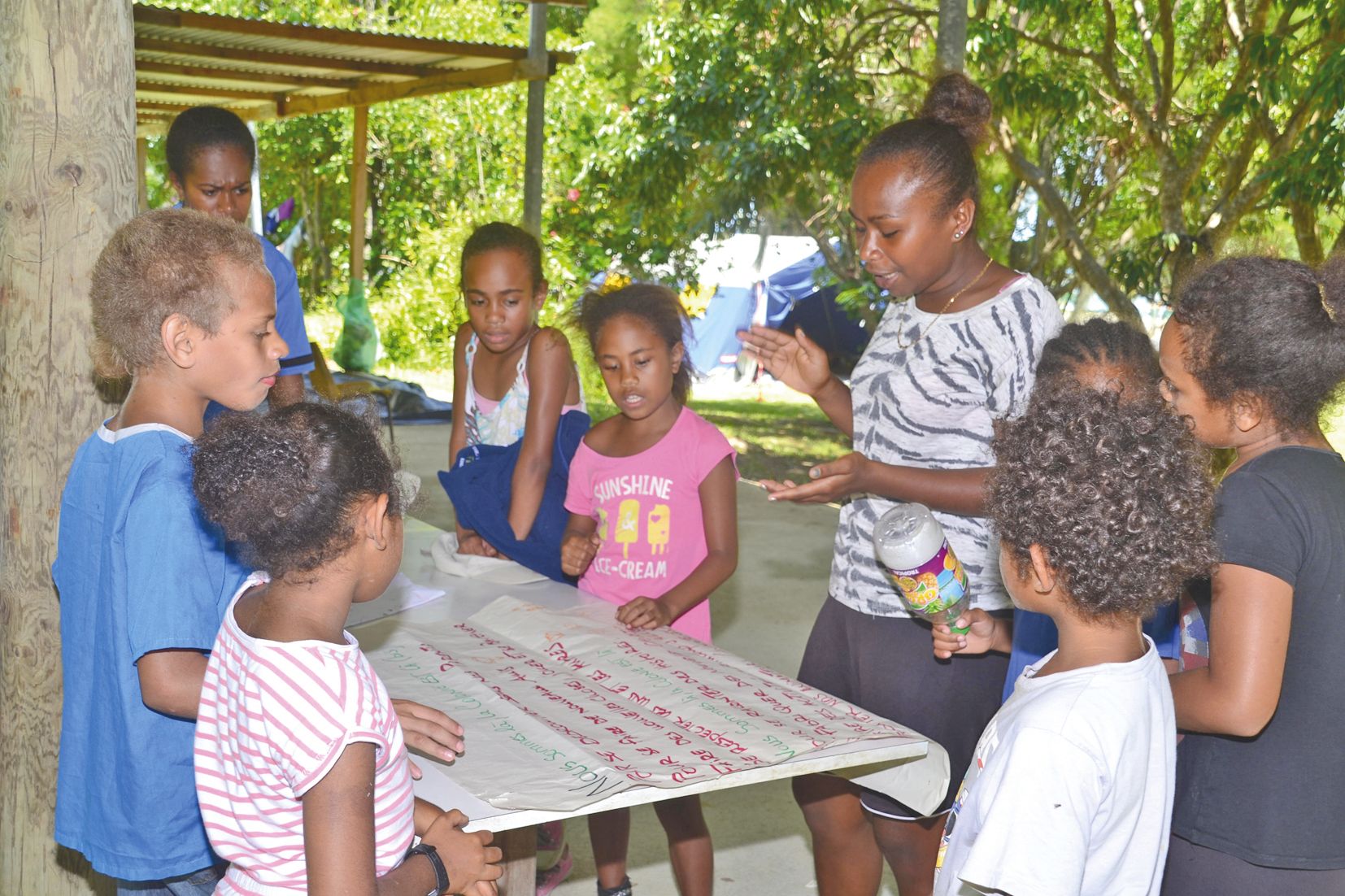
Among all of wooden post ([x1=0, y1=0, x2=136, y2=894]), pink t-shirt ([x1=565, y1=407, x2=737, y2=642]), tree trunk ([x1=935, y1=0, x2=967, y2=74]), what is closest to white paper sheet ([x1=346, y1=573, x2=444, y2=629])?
pink t-shirt ([x1=565, y1=407, x2=737, y2=642])

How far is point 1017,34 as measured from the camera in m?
6.77

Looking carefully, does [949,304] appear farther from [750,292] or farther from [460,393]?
[750,292]

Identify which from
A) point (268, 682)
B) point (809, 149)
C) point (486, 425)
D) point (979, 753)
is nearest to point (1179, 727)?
point (979, 753)

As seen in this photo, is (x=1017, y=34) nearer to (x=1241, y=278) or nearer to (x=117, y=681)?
(x=1241, y=278)

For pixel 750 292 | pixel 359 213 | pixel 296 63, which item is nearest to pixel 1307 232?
pixel 296 63

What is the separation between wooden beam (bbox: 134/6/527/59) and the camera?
19.4 ft

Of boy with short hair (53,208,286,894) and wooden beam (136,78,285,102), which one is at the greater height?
wooden beam (136,78,285,102)

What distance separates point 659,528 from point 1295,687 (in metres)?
1.47

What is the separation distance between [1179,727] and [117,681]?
4.92ft

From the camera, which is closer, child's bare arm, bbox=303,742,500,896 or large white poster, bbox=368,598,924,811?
child's bare arm, bbox=303,742,500,896

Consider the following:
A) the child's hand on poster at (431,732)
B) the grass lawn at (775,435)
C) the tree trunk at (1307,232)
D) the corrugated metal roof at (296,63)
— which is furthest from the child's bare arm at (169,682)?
the grass lawn at (775,435)

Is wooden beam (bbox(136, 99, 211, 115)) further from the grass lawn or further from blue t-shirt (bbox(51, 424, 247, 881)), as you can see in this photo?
blue t-shirt (bbox(51, 424, 247, 881))

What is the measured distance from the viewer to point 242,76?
832cm

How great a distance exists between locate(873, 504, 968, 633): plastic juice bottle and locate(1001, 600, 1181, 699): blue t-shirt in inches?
5.5
